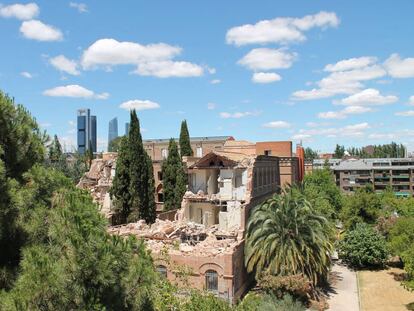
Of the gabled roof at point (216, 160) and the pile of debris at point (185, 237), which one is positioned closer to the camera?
the pile of debris at point (185, 237)

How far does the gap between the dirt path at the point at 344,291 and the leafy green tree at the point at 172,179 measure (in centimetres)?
1667

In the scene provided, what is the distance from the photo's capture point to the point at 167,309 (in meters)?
11.4

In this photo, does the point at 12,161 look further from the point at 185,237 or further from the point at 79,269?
the point at 185,237

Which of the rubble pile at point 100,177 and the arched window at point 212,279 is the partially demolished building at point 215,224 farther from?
the rubble pile at point 100,177

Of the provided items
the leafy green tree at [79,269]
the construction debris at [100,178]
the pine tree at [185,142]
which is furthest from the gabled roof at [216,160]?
the leafy green tree at [79,269]

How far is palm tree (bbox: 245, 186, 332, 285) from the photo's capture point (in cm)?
2622

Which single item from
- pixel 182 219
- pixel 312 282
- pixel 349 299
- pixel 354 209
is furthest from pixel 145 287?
pixel 354 209

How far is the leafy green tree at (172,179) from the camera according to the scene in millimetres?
41562

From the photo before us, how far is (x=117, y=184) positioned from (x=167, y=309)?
1017 inches

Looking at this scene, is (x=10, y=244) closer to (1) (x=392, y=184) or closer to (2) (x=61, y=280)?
(2) (x=61, y=280)

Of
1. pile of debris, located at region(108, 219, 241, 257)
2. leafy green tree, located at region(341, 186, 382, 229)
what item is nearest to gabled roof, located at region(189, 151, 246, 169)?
pile of debris, located at region(108, 219, 241, 257)

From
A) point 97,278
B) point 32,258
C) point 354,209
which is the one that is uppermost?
point 32,258

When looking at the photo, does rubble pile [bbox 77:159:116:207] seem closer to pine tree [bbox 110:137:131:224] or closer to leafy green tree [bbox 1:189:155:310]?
pine tree [bbox 110:137:131:224]

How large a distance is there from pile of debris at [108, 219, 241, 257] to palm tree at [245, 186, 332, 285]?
5.99ft
